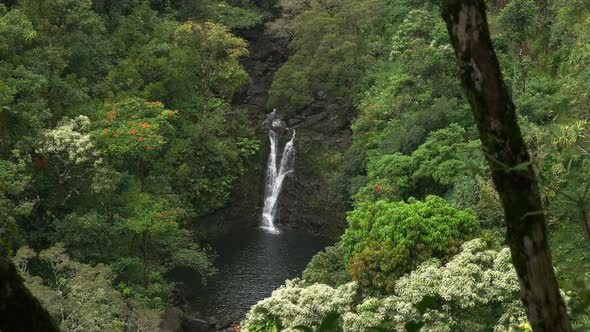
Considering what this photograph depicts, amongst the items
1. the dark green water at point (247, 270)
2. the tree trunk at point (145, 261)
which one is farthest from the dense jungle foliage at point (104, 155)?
the dark green water at point (247, 270)

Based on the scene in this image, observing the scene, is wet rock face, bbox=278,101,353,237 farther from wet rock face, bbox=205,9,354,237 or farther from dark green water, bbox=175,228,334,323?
dark green water, bbox=175,228,334,323

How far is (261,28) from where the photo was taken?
110 ft

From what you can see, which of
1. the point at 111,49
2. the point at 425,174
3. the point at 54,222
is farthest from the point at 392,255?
the point at 111,49

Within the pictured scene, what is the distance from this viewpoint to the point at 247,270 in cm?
2309

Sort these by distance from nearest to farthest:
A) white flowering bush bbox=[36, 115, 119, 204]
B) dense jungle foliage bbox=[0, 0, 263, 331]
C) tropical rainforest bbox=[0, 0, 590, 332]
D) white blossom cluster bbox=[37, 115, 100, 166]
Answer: tropical rainforest bbox=[0, 0, 590, 332] < dense jungle foliage bbox=[0, 0, 263, 331] < white blossom cluster bbox=[37, 115, 100, 166] < white flowering bush bbox=[36, 115, 119, 204]

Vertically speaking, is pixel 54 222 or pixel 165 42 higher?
pixel 165 42

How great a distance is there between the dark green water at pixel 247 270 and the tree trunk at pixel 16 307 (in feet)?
60.2

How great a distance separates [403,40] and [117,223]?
14.0 metres

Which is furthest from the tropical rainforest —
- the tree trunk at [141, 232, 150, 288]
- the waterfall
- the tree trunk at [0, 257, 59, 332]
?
the waterfall

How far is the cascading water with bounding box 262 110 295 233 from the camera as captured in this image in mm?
28688

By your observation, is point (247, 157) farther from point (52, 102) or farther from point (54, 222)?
point (54, 222)

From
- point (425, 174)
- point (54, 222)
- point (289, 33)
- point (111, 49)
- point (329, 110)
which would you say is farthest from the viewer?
point (289, 33)

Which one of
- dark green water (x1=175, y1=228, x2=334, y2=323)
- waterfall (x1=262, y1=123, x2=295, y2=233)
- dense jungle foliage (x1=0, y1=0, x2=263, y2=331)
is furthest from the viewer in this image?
waterfall (x1=262, y1=123, x2=295, y2=233)

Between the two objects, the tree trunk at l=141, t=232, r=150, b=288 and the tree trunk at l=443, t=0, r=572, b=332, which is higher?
the tree trunk at l=443, t=0, r=572, b=332
